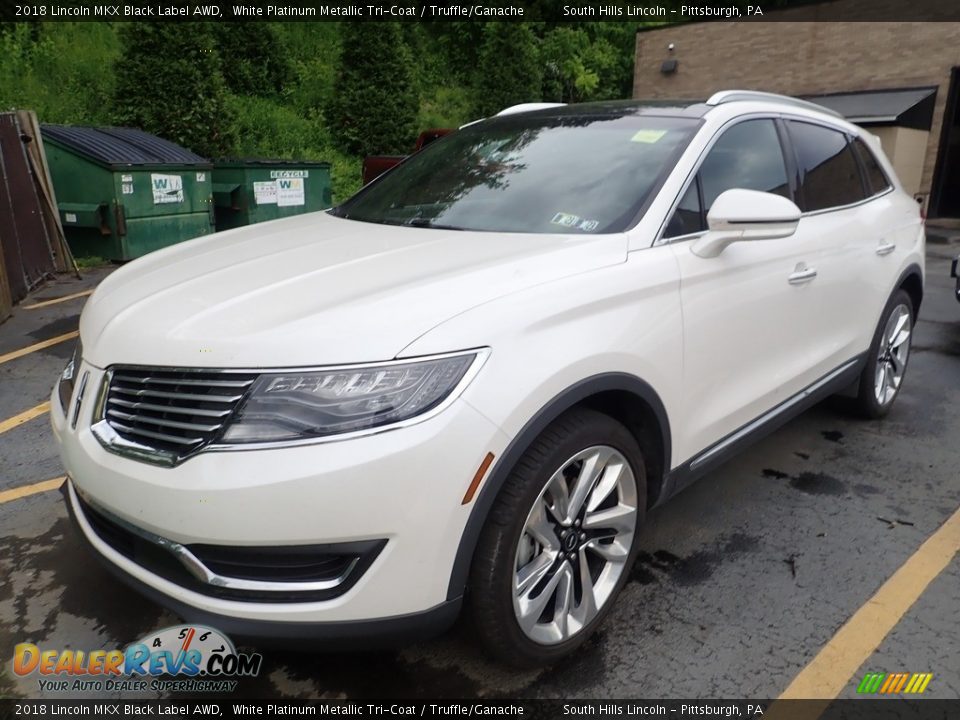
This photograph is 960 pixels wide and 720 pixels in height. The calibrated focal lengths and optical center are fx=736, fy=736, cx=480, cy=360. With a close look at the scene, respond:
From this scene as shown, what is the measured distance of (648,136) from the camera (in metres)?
2.92

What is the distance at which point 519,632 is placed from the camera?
82.7 inches

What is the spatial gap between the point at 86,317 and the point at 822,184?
324 centimetres

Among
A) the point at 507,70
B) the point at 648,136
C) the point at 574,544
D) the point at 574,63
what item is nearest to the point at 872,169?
the point at 648,136

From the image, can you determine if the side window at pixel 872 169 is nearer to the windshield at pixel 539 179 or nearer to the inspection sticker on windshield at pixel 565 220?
the windshield at pixel 539 179

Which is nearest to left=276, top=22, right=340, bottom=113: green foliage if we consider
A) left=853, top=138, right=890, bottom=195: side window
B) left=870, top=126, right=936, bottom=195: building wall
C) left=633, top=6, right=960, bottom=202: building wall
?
left=633, top=6, right=960, bottom=202: building wall

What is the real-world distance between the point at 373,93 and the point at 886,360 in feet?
51.0

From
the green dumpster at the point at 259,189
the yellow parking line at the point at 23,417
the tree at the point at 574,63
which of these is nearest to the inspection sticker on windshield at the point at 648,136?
the yellow parking line at the point at 23,417

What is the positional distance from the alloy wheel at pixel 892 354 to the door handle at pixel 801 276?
3.98 ft

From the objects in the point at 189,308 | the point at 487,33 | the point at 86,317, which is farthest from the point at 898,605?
the point at 487,33

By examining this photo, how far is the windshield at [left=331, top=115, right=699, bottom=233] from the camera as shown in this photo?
2.66 m

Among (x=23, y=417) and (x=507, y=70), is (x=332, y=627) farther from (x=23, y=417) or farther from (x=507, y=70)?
(x=507, y=70)

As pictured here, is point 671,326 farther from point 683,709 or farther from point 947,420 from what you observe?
point 947,420

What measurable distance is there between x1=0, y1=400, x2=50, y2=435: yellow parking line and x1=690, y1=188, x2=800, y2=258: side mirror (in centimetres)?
383

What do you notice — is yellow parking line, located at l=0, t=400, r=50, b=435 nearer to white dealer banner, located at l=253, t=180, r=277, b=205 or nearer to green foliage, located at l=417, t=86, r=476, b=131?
white dealer banner, located at l=253, t=180, r=277, b=205
